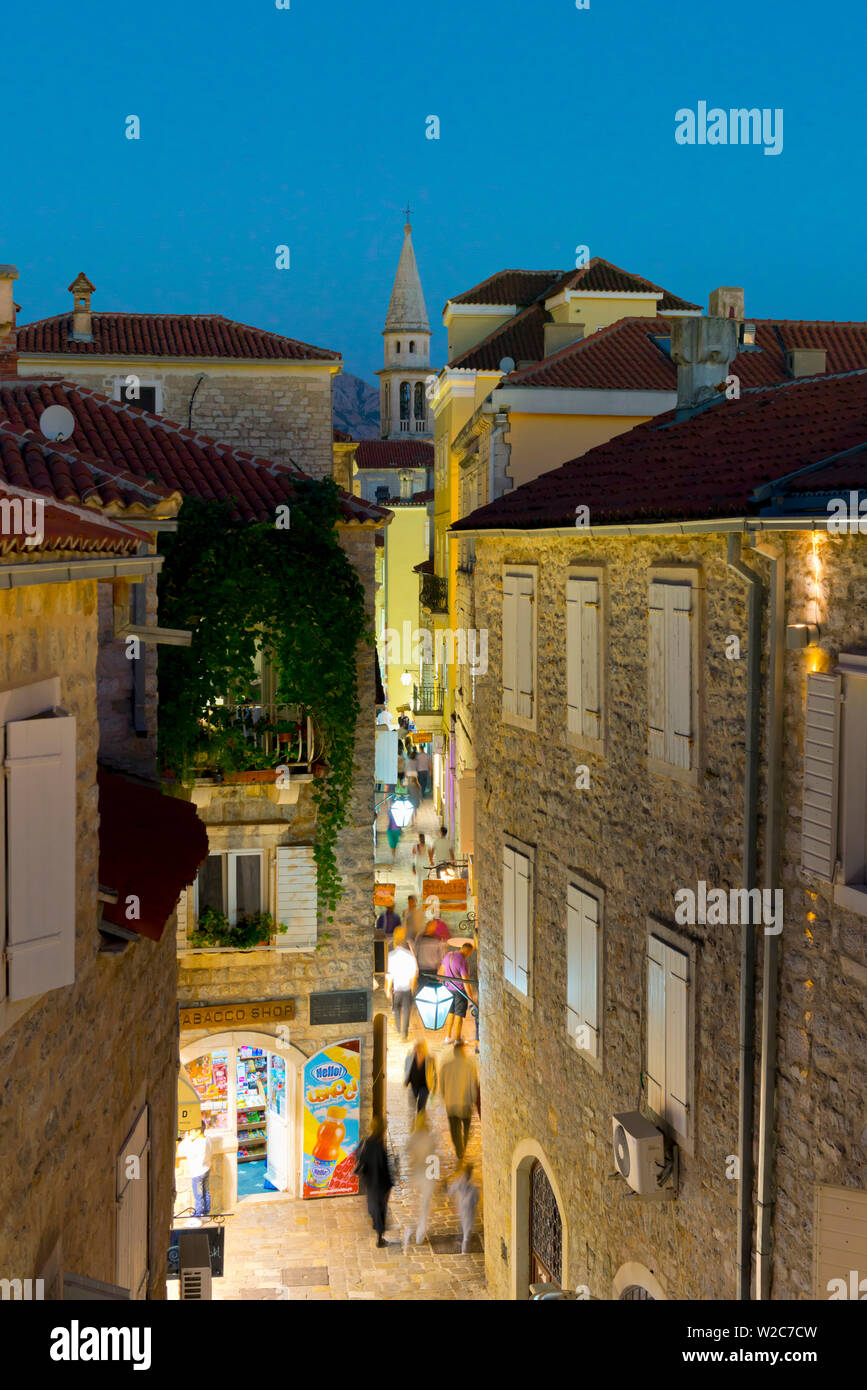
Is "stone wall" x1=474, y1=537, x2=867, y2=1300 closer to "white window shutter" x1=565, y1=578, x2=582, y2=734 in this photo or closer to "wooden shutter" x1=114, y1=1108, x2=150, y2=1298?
"white window shutter" x1=565, y1=578, x2=582, y2=734

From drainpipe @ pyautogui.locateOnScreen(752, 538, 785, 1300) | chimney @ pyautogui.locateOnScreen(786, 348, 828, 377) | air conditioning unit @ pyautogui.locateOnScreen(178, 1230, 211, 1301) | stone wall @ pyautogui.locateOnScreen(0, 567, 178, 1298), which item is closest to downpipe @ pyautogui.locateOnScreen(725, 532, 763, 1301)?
drainpipe @ pyautogui.locateOnScreen(752, 538, 785, 1300)

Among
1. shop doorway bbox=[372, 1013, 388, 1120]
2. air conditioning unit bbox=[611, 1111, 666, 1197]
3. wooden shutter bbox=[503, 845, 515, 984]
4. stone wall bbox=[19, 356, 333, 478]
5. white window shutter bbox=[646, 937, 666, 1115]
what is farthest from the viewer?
stone wall bbox=[19, 356, 333, 478]

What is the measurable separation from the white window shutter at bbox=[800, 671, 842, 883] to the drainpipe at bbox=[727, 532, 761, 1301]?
63 cm

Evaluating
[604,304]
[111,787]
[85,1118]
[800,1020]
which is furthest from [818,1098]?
[604,304]

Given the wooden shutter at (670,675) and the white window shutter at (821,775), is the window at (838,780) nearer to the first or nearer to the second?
the white window shutter at (821,775)

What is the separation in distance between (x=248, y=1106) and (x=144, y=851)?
398 inches

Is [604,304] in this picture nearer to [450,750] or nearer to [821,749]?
[450,750]

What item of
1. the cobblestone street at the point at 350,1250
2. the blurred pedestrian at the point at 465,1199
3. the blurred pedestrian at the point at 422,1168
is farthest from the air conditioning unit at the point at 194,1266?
the blurred pedestrian at the point at 465,1199

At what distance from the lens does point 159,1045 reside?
10.2m

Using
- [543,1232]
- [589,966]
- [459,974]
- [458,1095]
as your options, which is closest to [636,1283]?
[589,966]

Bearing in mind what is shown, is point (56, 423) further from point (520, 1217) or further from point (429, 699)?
point (429, 699)

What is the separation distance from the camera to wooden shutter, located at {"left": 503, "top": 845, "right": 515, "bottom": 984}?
1405 cm

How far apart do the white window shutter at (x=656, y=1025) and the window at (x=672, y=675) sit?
1.49 m

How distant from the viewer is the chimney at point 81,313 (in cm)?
2131
